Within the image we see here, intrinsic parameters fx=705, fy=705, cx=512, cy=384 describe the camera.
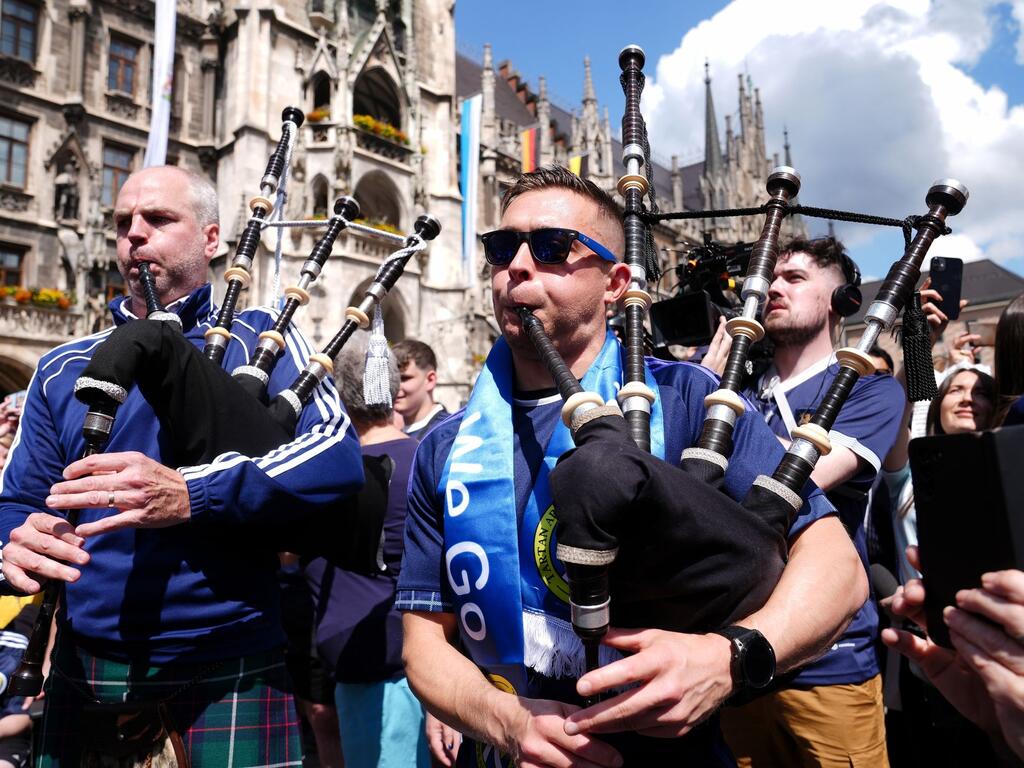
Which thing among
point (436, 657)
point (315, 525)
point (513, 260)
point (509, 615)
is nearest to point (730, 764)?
point (509, 615)

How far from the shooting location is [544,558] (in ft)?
5.58

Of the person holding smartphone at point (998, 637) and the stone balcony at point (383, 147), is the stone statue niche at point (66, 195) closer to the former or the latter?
the stone balcony at point (383, 147)

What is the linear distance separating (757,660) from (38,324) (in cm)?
2021

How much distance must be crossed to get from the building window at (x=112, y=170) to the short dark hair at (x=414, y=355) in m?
18.3

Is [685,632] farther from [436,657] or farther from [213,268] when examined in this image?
[213,268]

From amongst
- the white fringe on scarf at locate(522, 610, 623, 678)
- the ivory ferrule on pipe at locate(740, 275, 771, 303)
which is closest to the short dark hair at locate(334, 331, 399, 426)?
the white fringe on scarf at locate(522, 610, 623, 678)

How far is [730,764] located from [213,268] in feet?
69.7

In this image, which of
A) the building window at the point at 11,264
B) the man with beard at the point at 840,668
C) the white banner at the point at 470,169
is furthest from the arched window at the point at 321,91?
the man with beard at the point at 840,668

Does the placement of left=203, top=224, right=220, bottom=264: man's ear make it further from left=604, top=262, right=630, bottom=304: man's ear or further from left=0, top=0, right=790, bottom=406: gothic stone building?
left=0, top=0, right=790, bottom=406: gothic stone building

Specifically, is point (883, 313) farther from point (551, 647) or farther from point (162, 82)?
point (162, 82)

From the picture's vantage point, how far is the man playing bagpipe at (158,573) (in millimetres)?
2025

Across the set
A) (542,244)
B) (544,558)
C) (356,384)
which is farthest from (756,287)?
(356,384)

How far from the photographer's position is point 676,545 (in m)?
1.30

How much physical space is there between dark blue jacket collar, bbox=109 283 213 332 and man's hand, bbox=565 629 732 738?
2.14m
